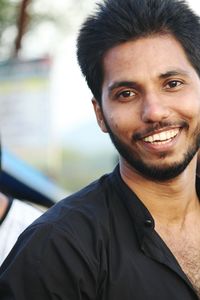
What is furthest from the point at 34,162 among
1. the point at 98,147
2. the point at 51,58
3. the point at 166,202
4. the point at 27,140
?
the point at 166,202

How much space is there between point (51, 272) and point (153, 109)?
2.22 ft

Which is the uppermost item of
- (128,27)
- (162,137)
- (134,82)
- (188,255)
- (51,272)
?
(128,27)

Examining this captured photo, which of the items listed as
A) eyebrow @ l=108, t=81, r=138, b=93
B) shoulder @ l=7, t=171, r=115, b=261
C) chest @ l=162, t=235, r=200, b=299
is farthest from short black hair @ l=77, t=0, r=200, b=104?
chest @ l=162, t=235, r=200, b=299

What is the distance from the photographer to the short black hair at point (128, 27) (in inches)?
92.8

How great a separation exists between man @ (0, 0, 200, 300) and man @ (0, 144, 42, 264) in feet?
2.08

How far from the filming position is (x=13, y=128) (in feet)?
25.8

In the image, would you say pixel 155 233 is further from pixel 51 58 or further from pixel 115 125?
pixel 51 58

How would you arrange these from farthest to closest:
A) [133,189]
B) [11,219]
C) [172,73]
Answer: [11,219] → [133,189] → [172,73]

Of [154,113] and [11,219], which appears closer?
[154,113]

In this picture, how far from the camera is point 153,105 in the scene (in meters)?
2.19

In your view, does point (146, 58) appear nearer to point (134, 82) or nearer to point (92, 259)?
point (134, 82)

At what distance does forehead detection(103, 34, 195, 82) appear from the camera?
2.27 meters

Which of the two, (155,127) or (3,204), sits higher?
(155,127)

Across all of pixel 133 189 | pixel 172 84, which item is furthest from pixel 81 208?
pixel 172 84
